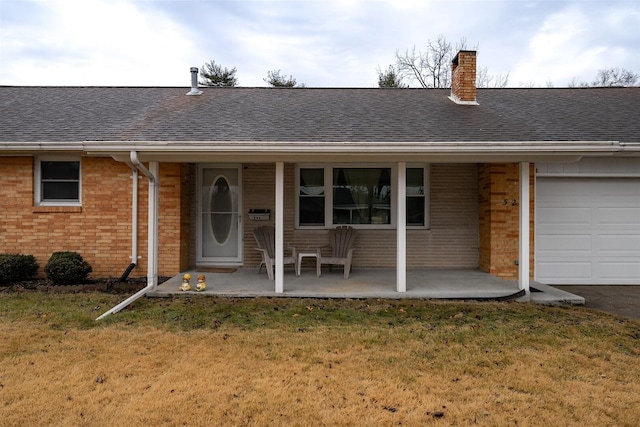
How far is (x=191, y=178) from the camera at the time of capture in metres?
8.27

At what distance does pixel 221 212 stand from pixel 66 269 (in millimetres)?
2952

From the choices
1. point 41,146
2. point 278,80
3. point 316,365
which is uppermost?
point 278,80

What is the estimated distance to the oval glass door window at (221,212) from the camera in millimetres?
8422

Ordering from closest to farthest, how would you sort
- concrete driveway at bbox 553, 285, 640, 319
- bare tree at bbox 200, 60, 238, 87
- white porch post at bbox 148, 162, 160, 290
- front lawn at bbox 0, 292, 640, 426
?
front lawn at bbox 0, 292, 640, 426 → concrete driveway at bbox 553, 285, 640, 319 → white porch post at bbox 148, 162, 160, 290 → bare tree at bbox 200, 60, 238, 87

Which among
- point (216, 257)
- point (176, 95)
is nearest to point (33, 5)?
point (176, 95)

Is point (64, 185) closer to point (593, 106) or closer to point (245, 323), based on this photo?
point (245, 323)

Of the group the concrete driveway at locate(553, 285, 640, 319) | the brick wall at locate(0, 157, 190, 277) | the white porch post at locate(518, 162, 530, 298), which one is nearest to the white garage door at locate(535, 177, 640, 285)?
the concrete driveway at locate(553, 285, 640, 319)

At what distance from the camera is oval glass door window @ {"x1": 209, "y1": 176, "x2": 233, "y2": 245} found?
8.42 meters

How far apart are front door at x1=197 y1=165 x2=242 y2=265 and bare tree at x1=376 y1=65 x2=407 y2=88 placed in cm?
1709

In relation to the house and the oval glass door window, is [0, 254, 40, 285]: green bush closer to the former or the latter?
the house

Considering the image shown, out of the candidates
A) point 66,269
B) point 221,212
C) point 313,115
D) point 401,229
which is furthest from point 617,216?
point 66,269

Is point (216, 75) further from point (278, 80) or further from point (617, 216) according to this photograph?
point (617, 216)

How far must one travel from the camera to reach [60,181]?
758 cm

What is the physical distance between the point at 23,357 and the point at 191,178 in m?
4.96
